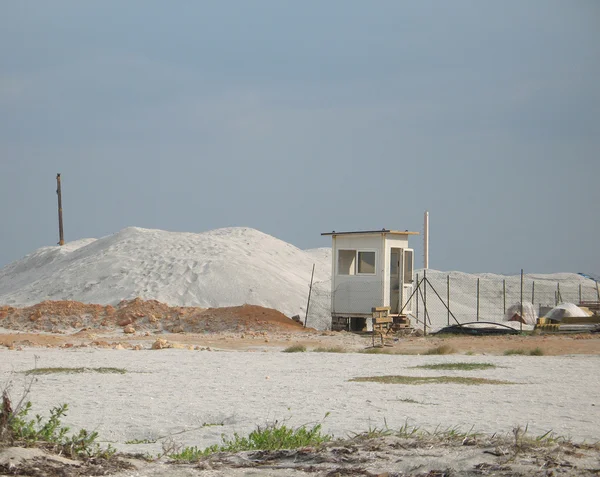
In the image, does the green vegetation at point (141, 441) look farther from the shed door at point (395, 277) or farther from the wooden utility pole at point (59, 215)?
the wooden utility pole at point (59, 215)

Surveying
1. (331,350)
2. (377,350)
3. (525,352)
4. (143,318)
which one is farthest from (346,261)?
(525,352)

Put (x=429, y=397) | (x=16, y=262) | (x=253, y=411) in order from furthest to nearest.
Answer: (x=16, y=262) < (x=429, y=397) < (x=253, y=411)

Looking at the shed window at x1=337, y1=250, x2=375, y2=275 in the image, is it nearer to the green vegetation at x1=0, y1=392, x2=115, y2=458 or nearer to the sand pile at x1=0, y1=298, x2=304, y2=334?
the sand pile at x1=0, y1=298, x2=304, y2=334

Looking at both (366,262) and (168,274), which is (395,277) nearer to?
(366,262)

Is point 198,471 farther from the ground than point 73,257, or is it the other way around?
point 73,257

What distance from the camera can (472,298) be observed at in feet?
144

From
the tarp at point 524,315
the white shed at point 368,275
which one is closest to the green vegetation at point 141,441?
Result: the white shed at point 368,275

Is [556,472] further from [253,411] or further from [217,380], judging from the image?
[217,380]

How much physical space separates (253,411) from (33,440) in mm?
4209

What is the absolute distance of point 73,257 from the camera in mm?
48562

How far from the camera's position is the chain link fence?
1346 inches

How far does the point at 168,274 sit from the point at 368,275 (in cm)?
1413

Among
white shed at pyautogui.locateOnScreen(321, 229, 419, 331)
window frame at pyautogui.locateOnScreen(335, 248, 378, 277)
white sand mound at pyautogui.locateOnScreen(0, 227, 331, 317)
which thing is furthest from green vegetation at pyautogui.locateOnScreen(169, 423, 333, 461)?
white sand mound at pyautogui.locateOnScreen(0, 227, 331, 317)

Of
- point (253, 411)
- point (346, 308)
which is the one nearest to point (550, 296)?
point (346, 308)
